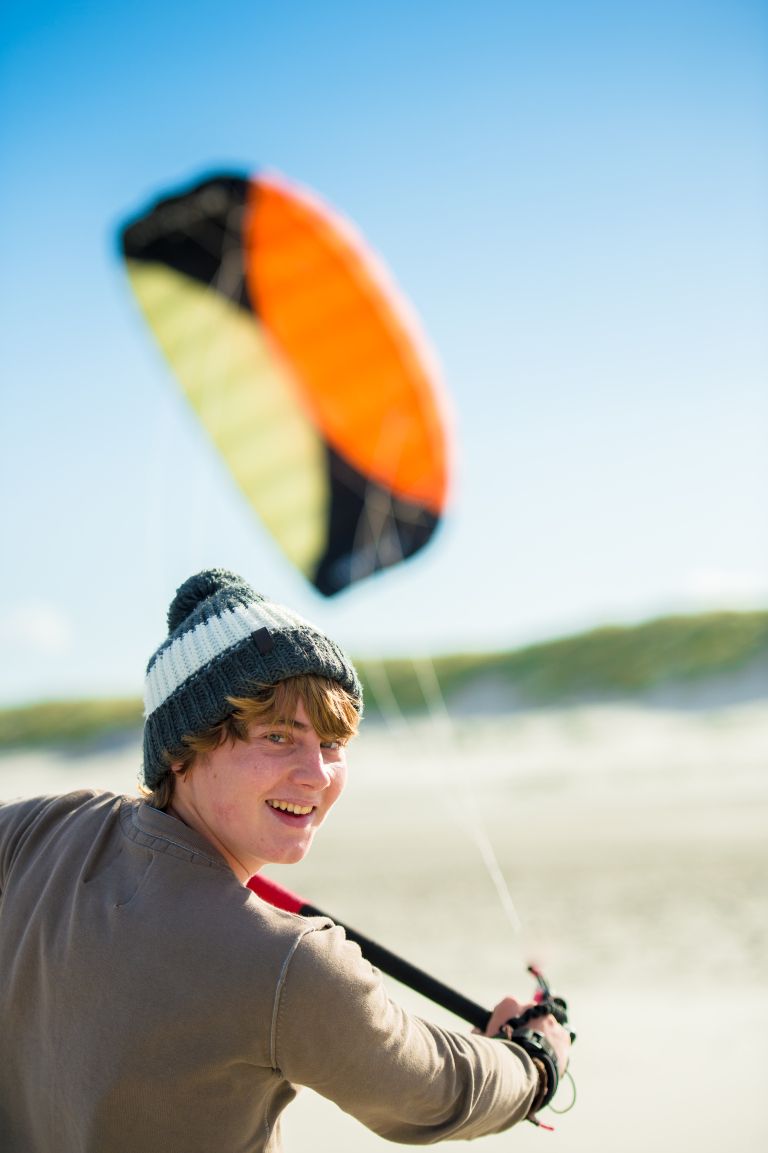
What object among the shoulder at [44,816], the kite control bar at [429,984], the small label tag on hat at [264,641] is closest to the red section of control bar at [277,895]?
the kite control bar at [429,984]

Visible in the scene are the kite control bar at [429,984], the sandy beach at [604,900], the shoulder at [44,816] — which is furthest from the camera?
the sandy beach at [604,900]

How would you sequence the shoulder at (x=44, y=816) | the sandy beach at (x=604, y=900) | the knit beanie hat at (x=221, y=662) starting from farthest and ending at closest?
the sandy beach at (x=604, y=900)
the shoulder at (x=44, y=816)
the knit beanie hat at (x=221, y=662)

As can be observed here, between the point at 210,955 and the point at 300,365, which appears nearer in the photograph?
the point at 210,955

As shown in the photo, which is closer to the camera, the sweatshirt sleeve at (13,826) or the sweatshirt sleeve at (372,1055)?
the sweatshirt sleeve at (372,1055)

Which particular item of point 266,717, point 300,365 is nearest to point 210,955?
point 266,717

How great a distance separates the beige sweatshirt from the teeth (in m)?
0.11

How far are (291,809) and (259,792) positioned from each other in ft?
0.19

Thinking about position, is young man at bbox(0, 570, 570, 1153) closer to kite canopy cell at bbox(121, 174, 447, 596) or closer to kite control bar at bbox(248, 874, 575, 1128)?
kite control bar at bbox(248, 874, 575, 1128)

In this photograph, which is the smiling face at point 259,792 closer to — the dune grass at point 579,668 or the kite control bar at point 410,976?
the kite control bar at point 410,976

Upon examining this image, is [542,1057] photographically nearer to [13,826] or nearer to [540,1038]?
[540,1038]

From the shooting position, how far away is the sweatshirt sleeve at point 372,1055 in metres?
1.00

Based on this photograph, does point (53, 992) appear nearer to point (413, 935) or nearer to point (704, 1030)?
point (704, 1030)

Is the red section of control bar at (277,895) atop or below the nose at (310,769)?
below

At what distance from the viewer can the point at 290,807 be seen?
1.25 meters
